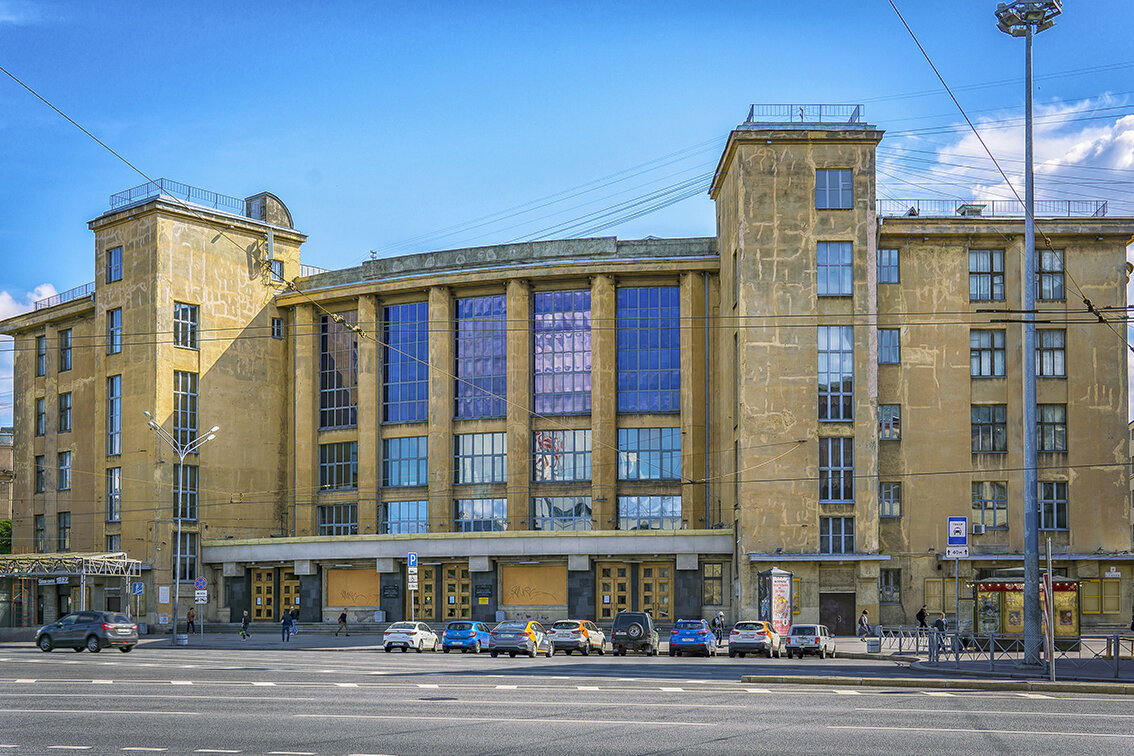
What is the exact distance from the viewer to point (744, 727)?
17219mm

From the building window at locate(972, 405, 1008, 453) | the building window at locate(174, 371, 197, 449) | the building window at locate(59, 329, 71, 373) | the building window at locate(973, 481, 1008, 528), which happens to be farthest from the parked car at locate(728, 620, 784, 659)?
the building window at locate(59, 329, 71, 373)

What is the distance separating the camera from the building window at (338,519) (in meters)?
69.9

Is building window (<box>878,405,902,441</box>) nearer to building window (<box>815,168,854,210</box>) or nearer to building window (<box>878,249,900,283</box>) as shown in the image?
building window (<box>878,249,900,283</box>)

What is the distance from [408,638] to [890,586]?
78.3 ft

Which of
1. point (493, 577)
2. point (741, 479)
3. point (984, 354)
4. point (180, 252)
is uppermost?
point (180, 252)

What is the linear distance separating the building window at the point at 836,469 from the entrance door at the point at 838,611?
14.4ft

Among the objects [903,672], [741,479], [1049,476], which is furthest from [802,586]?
[903,672]

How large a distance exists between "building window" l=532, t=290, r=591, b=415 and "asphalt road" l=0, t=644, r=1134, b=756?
121 ft

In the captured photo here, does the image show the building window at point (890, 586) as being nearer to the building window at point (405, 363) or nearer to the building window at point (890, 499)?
the building window at point (890, 499)

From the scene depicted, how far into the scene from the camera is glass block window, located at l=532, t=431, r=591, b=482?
214 feet

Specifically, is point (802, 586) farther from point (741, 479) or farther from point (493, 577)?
point (493, 577)

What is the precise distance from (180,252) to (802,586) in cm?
3924

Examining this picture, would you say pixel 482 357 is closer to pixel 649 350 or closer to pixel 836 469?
pixel 649 350

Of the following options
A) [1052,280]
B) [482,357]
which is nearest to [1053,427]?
[1052,280]
